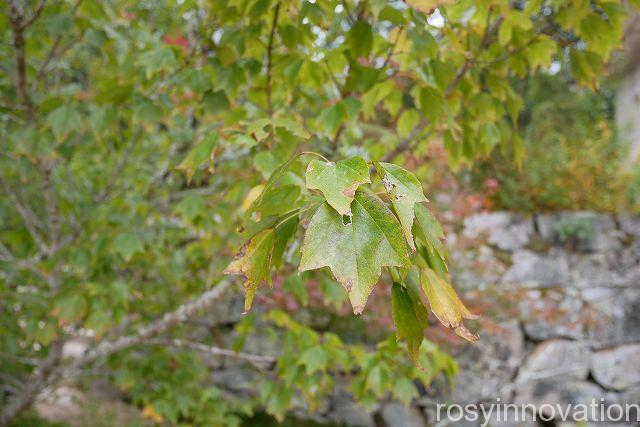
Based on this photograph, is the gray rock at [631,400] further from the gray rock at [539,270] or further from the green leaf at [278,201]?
the green leaf at [278,201]

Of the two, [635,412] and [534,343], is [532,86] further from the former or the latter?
[635,412]

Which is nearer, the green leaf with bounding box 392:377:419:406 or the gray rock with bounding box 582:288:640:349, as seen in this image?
the green leaf with bounding box 392:377:419:406

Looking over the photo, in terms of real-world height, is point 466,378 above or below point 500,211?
below

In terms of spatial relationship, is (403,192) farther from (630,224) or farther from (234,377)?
(630,224)

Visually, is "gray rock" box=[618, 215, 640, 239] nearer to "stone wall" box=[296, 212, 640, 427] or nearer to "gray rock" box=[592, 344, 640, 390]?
"stone wall" box=[296, 212, 640, 427]

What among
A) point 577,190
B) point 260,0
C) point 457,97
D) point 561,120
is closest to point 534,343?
point 577,190

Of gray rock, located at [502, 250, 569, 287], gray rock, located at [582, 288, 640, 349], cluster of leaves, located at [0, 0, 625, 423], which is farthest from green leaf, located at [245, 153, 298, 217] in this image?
gray rock, located at [582, 288, 640, 349]

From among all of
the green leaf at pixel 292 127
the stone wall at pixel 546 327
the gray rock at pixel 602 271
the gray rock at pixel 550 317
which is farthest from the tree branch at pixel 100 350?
the gray rock at pixel 602 271
